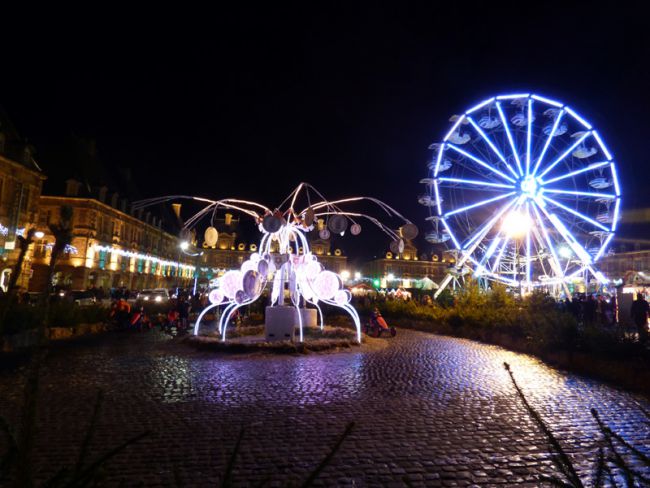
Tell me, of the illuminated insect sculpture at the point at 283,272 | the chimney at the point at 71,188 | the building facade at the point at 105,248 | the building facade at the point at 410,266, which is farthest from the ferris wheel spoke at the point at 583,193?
the building facade at the point at 410,266

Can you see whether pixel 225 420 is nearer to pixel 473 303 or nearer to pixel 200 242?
pixel 473 303

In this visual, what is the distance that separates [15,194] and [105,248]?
323 inches

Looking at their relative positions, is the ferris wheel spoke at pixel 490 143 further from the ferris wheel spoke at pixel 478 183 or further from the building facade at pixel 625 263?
the building facade at pixel 625 263

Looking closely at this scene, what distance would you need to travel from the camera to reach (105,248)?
41.6 metres

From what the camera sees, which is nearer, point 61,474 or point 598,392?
point 61,474

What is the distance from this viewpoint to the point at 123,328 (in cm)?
1925

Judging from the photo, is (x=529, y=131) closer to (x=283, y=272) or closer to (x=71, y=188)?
(x=283, y=272)

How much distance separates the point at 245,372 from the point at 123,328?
1092 centimetres

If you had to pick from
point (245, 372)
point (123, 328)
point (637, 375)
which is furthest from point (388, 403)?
point (123, 328)

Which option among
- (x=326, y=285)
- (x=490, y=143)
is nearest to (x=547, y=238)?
(x=490, y=143)

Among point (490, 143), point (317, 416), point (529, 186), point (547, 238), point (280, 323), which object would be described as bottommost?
point (317, 416)

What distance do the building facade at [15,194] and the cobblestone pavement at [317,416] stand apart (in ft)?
88.6

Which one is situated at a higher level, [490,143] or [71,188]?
[490,143]

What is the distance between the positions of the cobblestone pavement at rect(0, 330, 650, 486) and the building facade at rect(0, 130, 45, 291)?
2700 centimetres
